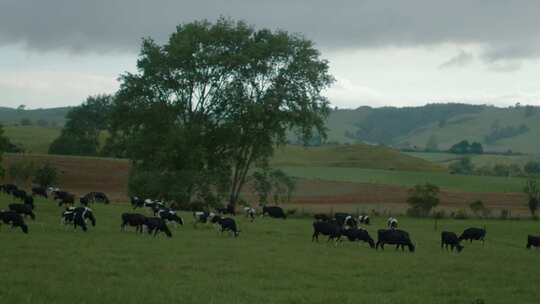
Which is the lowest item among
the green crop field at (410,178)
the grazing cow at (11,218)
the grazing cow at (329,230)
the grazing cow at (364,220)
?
the grazing cow at (11,218)

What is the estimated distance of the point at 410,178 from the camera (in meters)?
116

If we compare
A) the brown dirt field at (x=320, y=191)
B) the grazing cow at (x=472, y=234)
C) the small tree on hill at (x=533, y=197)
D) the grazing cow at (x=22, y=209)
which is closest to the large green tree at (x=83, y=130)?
the brown dirt field at (x=320, y=191)

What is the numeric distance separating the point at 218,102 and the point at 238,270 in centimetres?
4370

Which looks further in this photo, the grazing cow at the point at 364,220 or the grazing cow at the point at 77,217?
the grazing cow at the point at 364,220

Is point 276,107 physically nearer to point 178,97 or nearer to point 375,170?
point 178,97

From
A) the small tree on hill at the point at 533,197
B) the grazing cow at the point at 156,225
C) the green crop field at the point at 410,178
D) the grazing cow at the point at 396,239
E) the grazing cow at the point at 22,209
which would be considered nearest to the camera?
the grazing cow at the point at 396,239

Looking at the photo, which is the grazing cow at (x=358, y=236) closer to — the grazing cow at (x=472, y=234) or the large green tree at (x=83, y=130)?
the grazing cow at (x=472, y=234)

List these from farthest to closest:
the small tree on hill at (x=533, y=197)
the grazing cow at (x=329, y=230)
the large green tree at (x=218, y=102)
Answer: the small tree on hill at (x=533, y=197), the large green tree at (x=218, y=102), the grazing cow at (x=329, y=230)

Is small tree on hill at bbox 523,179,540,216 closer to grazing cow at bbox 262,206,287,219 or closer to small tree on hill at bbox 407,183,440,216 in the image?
small tree on hill at bbox 407,183,440,216

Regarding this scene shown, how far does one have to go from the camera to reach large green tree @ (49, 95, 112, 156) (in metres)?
127

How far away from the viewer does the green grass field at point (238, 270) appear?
18.0 metres

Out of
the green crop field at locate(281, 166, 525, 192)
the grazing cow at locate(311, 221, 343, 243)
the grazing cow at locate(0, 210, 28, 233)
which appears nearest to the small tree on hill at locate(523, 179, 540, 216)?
the green crop field at locate(281, 166, 525, 192)

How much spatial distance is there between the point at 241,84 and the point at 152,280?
4605 cm

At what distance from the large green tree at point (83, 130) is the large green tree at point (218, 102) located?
60.7 metres
